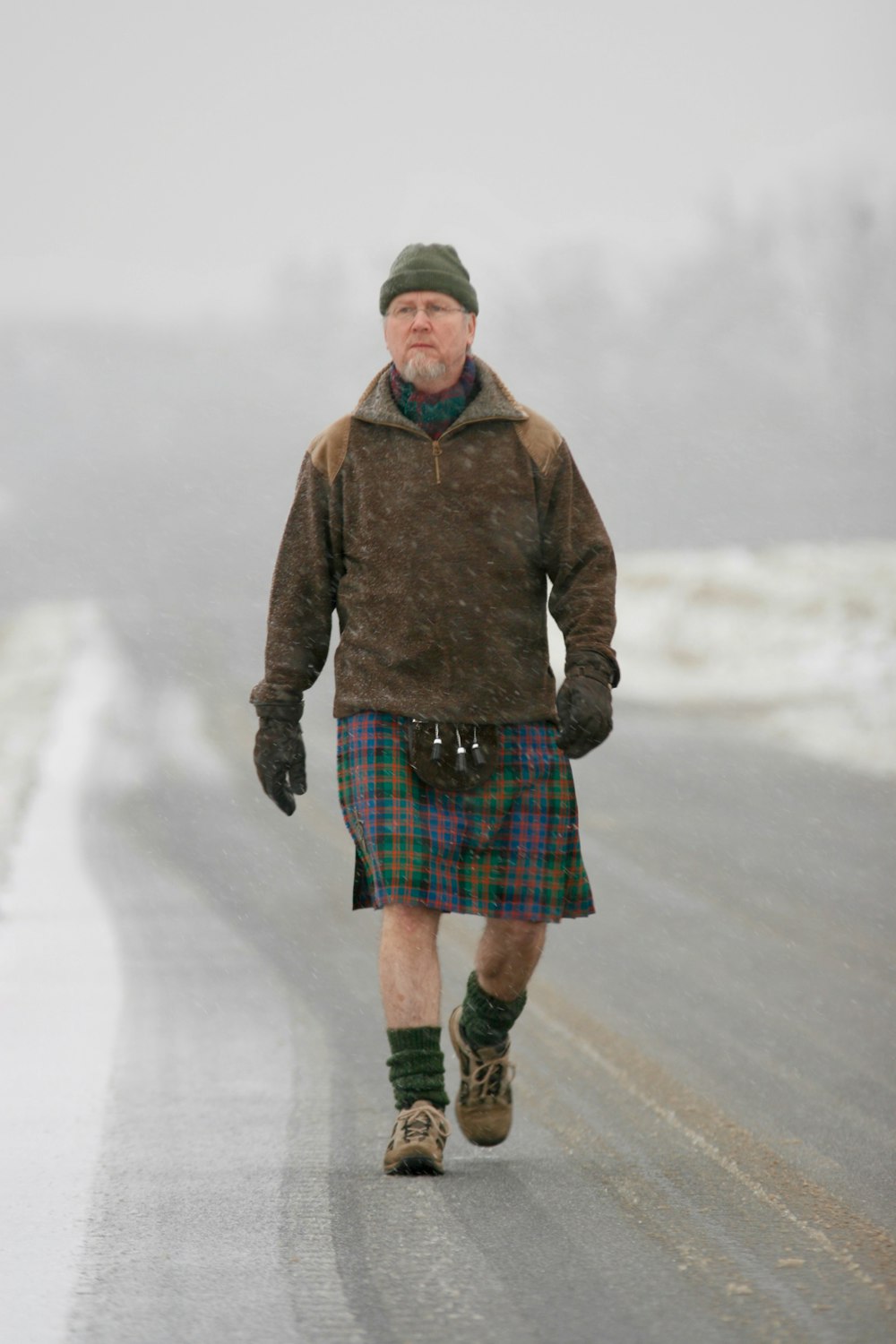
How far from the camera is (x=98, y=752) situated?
42.5ft

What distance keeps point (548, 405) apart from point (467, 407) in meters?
56.4

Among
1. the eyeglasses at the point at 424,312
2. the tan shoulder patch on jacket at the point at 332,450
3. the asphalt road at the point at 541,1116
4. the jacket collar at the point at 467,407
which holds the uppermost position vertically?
the eyeglasses at the point at 424,312

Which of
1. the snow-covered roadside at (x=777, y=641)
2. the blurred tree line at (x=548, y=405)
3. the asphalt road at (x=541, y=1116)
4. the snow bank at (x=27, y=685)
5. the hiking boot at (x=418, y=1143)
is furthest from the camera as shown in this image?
the blurred tree line at (x=548, y=405)

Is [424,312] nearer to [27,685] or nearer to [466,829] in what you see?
[466,829]

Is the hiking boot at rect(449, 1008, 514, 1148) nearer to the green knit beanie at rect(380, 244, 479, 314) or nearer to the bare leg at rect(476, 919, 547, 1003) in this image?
the bare leg at rect(476, 919, 547, 1003)

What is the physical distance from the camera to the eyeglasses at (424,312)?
4250 millimetres

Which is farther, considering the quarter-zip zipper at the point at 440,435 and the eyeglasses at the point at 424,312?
the eyeglasses at the point at 424,312

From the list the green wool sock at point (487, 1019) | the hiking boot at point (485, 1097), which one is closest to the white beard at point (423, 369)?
the green wool sock at point (487, 1019)

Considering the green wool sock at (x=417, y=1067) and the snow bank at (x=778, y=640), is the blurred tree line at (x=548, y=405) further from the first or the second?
the green wool sock at (x=417, y=1067)

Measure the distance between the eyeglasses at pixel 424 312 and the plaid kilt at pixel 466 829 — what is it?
95 centimetres

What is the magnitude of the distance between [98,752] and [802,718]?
248 inches

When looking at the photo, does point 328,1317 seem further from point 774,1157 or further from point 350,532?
→ point 350,532

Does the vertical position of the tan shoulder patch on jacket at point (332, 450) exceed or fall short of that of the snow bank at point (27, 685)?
it exceeds it

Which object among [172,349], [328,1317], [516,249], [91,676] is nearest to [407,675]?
[328,1317]
